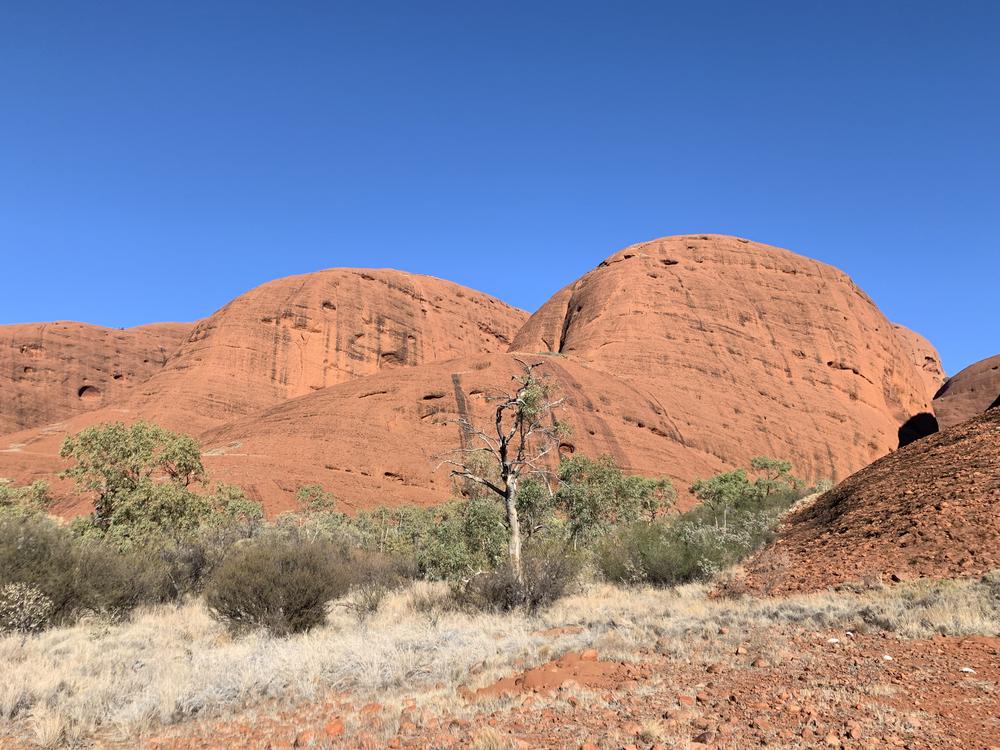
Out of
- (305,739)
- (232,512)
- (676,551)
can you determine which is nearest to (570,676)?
(305,739)

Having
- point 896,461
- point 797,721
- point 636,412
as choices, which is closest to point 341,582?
point 797,721

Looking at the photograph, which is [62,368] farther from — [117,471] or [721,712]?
[721,712]

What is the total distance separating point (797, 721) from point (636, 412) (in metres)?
46.5

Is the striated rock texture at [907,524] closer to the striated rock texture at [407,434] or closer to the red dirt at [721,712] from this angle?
the red dirt at [721,712]

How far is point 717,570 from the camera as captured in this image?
12.7 metres

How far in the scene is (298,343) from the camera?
72625 mm

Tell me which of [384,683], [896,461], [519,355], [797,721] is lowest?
[384,683]

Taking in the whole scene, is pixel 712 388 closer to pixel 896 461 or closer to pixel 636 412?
pixel 636 412

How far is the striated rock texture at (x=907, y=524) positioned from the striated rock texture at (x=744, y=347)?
3273 centimetres

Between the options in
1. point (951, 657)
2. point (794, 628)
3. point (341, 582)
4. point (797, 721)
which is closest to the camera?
point (797, 721)

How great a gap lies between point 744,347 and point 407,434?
131 feet

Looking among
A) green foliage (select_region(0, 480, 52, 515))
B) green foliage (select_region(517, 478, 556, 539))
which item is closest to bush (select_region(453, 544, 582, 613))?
green foliage (select_region(517, 478, 556, 539))

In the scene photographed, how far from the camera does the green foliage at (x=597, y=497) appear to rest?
21.7m

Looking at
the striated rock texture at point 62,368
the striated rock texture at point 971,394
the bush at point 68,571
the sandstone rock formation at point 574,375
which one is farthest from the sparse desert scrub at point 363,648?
the striated rock texture at point 971,394
